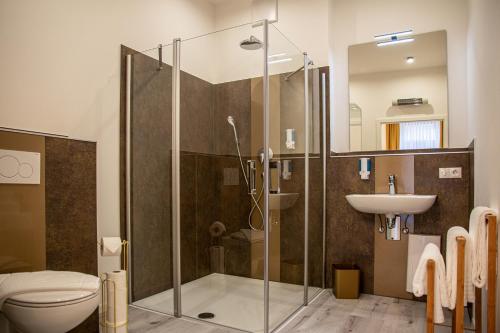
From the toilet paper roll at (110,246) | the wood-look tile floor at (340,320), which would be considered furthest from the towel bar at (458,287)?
the toilet paper roll at (110,246)

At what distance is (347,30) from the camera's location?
3.23 meters

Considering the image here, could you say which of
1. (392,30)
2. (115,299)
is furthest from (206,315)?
(392,30)

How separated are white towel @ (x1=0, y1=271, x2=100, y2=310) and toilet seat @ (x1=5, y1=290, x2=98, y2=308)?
0.02 m

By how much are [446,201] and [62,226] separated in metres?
2.75

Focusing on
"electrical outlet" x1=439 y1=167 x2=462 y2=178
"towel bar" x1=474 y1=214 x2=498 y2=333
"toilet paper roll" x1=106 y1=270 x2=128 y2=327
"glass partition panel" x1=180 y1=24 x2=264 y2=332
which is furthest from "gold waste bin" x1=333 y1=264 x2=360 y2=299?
"toilet paper roll" x1=106 y1=270 x2=128 y2=327

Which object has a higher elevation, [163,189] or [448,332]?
[163,189]

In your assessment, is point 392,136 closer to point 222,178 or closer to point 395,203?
point 395,203

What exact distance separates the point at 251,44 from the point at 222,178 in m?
0.96

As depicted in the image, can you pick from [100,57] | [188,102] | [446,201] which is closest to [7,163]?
[100,57]

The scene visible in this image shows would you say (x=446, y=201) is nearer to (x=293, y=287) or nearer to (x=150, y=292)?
(x=293, y=287)

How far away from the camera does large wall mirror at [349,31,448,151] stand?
2852 millimetres

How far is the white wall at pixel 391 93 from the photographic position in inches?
112

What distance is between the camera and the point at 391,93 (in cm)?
301

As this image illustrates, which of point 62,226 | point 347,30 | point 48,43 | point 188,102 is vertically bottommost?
point 62,226
